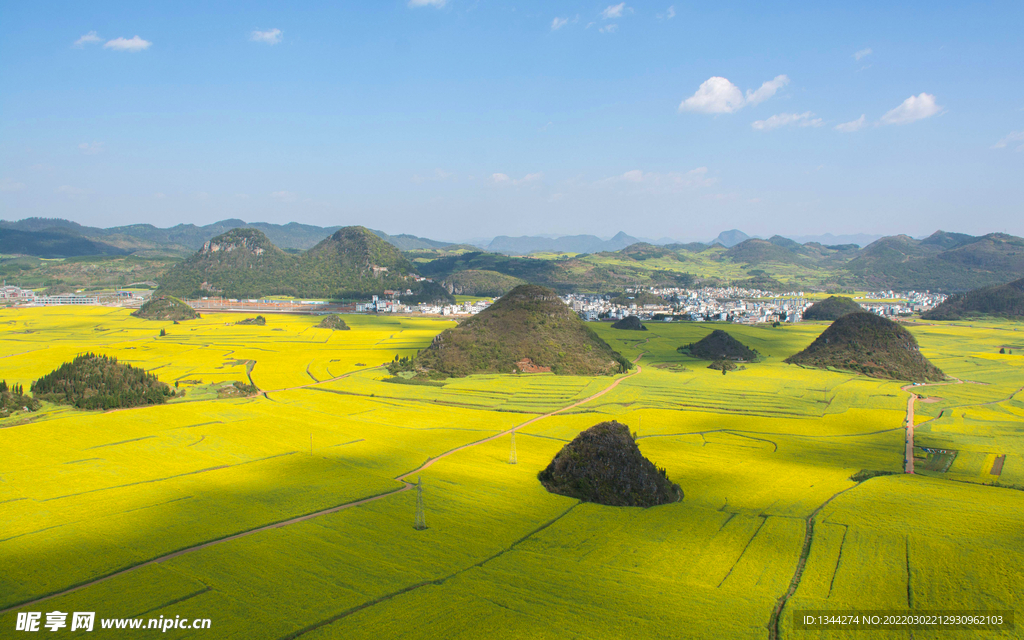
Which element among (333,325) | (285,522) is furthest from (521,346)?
(333,325)

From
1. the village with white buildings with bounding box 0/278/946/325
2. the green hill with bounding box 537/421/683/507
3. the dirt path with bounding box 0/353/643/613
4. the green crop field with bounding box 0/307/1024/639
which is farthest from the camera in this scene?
the village with white buildings with bounding box 0/278/946/325

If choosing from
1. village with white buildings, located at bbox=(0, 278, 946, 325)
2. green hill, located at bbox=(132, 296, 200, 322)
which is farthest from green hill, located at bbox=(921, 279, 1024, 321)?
green hill, located at bbox=(132, 296, 200, 322)

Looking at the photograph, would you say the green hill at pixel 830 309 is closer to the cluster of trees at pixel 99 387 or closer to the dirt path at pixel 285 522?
the dirt path at pixel 285 522

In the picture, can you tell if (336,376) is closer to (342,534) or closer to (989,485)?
(342,534)

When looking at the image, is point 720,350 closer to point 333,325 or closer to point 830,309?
point 333,325

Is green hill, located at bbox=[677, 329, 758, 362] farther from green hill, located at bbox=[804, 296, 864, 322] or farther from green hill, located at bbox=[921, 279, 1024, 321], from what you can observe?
green hill, located at bbox=[921, 279, 1024, 321]

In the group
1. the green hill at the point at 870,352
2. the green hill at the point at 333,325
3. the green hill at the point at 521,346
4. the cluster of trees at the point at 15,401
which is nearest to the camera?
the cluster of trees at the point at 15,401

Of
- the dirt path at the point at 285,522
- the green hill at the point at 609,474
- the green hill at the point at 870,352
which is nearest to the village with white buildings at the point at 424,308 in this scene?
the green hill at the point at 870,352
